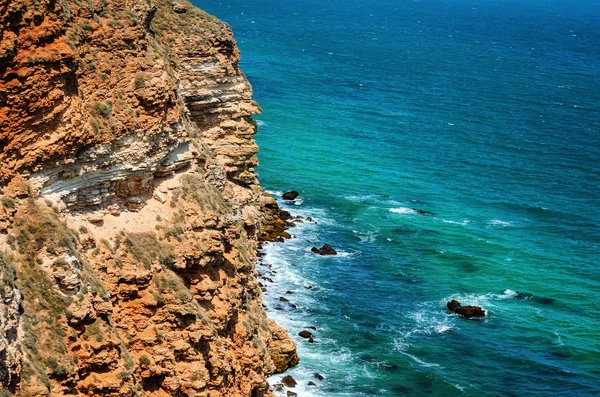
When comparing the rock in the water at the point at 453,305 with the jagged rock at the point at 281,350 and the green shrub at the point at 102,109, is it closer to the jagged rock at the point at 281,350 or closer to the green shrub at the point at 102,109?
the jagged rock at the point at 281,350

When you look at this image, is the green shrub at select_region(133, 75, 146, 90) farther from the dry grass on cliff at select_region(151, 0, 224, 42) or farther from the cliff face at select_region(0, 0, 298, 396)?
the dry grass on cliff at select_region(151, 0, 224, 42)

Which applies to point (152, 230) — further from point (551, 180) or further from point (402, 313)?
point (551, 180)

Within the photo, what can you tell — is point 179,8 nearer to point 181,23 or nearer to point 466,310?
point 181,23

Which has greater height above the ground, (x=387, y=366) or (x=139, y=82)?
(x=139, y=82)

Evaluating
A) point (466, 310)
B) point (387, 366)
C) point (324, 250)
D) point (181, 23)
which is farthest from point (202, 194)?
point (324, 250)

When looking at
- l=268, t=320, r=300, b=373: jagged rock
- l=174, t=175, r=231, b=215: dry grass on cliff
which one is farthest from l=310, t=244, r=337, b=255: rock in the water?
l=174, t=175, r=231, b=215: dry grass on cliff

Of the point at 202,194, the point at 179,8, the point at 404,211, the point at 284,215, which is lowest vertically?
the point at 404,211
